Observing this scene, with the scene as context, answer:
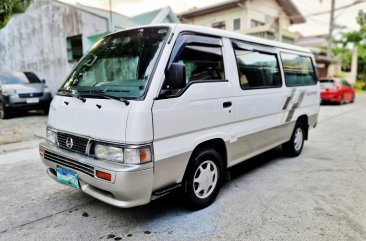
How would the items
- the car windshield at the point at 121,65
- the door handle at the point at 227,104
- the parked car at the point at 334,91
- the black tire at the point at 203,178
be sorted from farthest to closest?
the parked car at the point at 334,91, the door handle at the point at 227,104, the black tire at the point at 203,178, the car windshield at the point at 121,65

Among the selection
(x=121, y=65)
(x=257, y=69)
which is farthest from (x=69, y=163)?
(x=257, y=69)

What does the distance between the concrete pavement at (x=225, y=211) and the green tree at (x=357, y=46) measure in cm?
2883

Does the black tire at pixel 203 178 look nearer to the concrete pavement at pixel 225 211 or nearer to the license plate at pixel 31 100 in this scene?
the concrete pavement at pixel 225 211

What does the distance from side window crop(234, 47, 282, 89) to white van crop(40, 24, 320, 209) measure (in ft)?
0.06

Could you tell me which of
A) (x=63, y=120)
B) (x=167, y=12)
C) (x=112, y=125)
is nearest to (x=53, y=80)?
(x=167, y=12)

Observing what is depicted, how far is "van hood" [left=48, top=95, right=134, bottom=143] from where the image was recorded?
265 centimetres

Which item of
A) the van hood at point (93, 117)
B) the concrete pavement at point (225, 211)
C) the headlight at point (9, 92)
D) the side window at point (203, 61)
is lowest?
the concrete pavement at point (225, 211)

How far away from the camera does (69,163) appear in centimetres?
301

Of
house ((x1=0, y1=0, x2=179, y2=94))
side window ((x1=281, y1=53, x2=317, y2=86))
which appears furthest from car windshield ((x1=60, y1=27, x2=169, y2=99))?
house ((x1=0, y1=0, x2=179, y2=94))

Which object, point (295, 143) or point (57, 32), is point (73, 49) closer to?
point (57, 32)

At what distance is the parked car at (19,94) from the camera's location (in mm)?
9156

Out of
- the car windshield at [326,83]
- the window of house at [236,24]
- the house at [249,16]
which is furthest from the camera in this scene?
the window of house at [236,24]

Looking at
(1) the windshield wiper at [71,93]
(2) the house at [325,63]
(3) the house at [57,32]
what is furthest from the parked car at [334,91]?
(1) the windshield wiper at [71,93]

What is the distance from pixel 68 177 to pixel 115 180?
2.59ft
